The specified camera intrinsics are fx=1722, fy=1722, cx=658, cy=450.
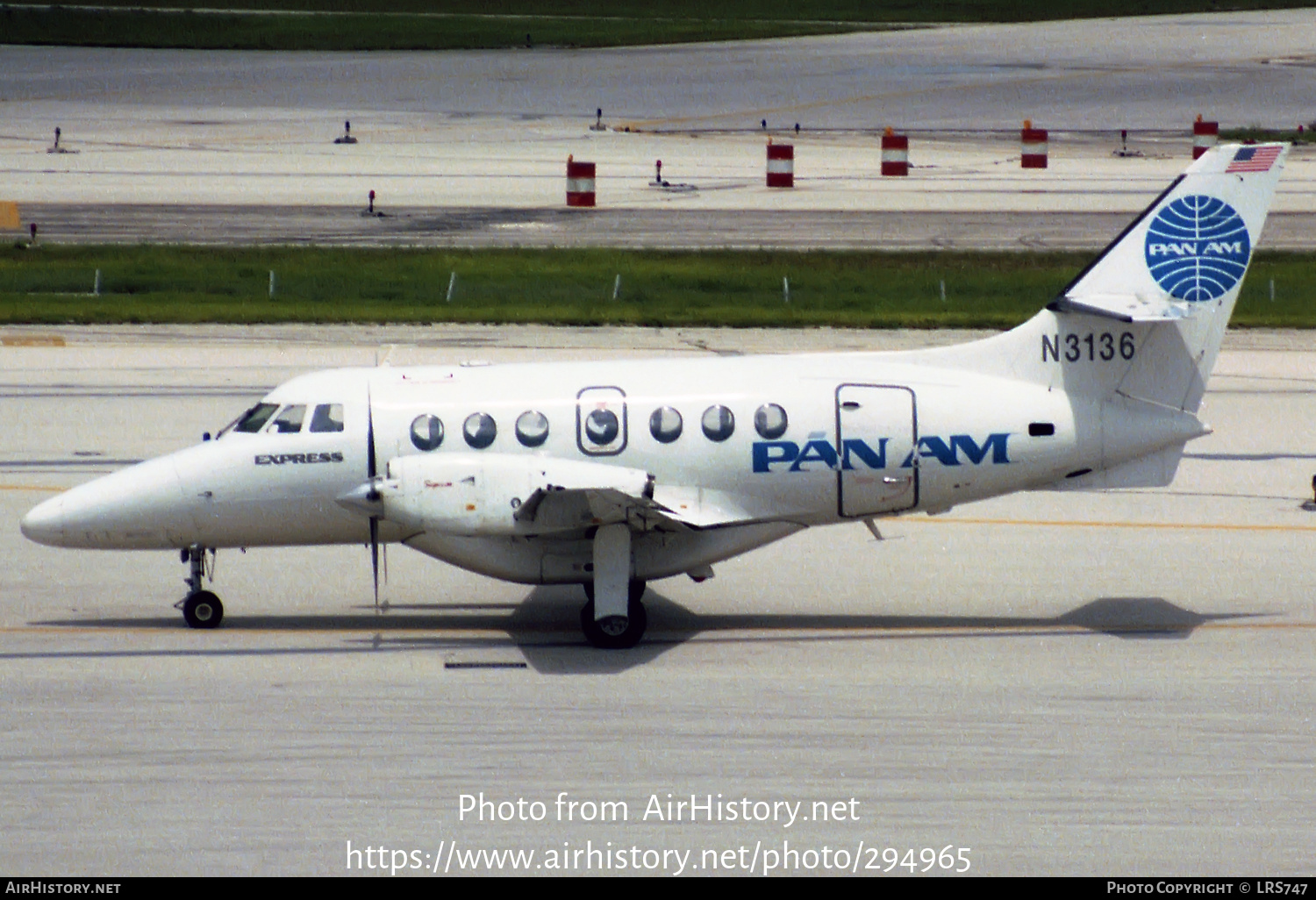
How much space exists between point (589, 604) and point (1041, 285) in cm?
2533

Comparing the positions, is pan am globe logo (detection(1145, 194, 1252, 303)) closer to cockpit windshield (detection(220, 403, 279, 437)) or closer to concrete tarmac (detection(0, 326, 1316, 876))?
concrete tarmac (detection(0, 326, 1316, 876))

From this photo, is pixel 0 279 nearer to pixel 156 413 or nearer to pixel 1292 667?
pixel 156 413

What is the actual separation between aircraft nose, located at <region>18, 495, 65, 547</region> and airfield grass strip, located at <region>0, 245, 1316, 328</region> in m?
19.4

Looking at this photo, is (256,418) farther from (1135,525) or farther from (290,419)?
(1135,525)

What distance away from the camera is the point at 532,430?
700 inches

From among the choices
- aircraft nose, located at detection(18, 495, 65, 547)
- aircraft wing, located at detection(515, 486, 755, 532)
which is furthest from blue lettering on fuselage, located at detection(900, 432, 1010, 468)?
aircraft nose, located at detection(18, 495, 65, 547)

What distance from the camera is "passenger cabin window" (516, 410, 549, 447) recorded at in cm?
1777

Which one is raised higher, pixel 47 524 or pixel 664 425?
pixel 664 425

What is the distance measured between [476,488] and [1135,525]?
33.2ft

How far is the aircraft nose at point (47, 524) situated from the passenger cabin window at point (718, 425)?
6.71m

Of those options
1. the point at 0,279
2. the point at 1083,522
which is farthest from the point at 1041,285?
the point at 0,279

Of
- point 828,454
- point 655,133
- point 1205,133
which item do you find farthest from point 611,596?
point 655,133

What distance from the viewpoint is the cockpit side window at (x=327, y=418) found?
59.0 feet

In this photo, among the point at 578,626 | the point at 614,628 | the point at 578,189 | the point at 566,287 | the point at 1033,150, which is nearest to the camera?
the point at 614,628
